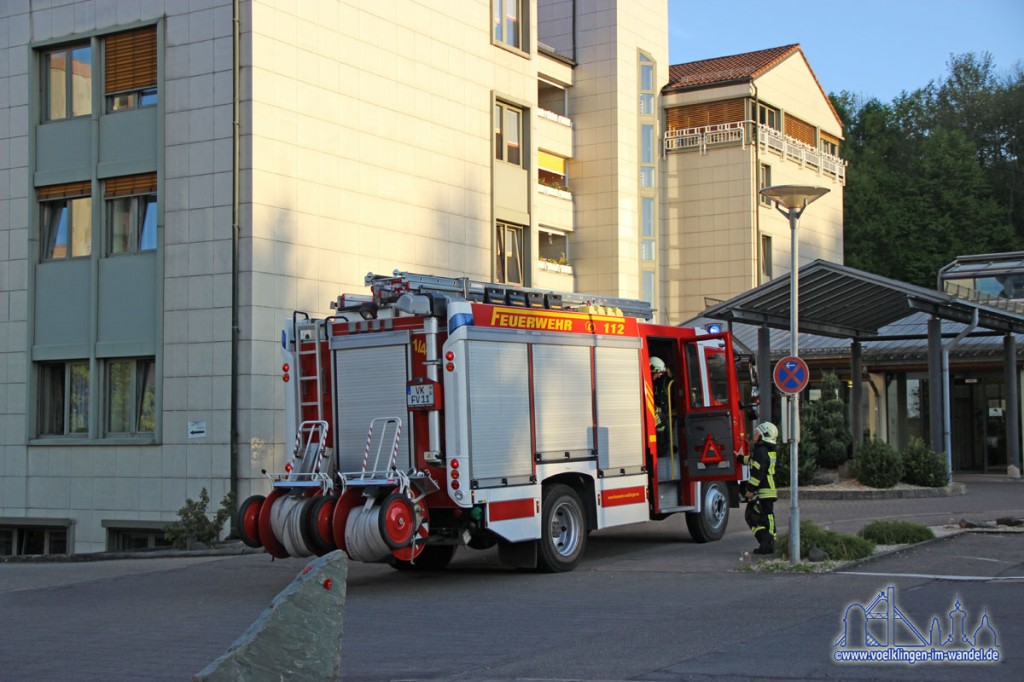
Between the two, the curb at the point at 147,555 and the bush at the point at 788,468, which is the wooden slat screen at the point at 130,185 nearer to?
the curb at the point at 147,555

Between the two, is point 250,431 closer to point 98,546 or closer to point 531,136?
point 98,546

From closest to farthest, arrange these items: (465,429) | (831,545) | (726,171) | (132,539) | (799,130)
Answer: (465,429) < (831,545) < (132,539) < (726,171) < (799,130)

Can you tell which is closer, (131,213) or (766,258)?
(131,213)

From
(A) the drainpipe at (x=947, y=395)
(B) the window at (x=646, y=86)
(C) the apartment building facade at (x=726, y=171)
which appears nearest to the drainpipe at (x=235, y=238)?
(A) the drainpipe at (x=947, y=395)

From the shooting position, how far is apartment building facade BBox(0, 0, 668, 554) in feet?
68.4

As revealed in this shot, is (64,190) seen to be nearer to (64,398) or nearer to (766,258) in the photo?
(64,398)

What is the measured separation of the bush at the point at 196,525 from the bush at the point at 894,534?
10.2 m

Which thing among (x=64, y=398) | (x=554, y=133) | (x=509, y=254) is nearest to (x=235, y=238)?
(x=64, y=398)

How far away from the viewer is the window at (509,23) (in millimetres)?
27870

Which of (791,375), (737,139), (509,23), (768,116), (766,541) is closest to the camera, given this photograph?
(791,375)

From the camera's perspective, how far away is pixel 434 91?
83.5 feet

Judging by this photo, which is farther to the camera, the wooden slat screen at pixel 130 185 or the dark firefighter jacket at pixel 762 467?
the wooden slat screen at pixel 130 185

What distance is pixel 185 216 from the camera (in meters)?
21.3

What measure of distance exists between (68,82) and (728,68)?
87.0 ft
